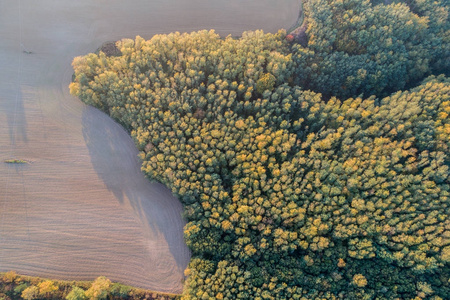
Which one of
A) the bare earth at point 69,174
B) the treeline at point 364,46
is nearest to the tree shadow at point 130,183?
the bare earth at point 69,174

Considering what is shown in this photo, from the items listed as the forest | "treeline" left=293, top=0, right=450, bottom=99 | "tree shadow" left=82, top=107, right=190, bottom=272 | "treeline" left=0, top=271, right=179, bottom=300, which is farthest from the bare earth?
"treeline" left=293, top=0, right=450, bottom=99

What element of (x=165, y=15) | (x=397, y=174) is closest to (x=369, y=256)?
(x=397, y=174)

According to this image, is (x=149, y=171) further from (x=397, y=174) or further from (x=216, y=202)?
(x=397, y=174)

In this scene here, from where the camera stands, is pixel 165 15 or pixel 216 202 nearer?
pixel 216 202

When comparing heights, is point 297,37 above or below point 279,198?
above

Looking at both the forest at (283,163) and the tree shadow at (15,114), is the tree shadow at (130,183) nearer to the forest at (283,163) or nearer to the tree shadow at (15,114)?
the forest at (283,163)

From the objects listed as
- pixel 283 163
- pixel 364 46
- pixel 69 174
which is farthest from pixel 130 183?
pixel 364 46
